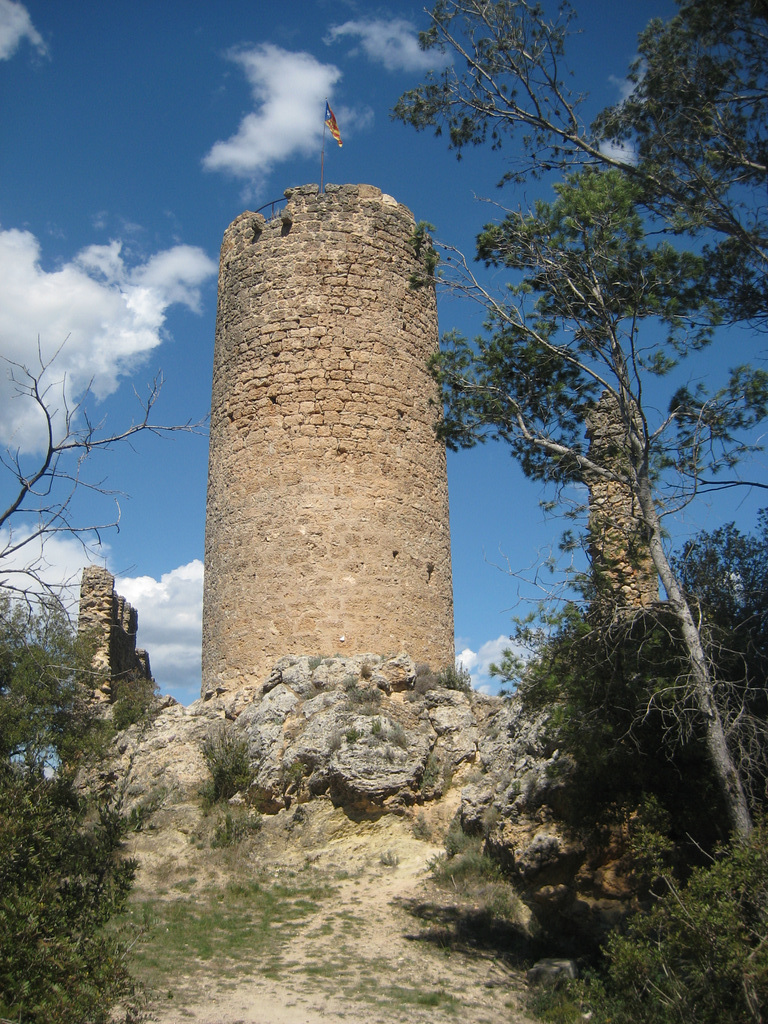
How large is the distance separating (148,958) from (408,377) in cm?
831

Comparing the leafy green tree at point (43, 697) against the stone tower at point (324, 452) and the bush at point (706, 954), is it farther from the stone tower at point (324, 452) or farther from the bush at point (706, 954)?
the bush at point (706, 954)

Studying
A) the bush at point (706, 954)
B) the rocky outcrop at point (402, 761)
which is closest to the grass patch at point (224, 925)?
the rocky outcrop at point (402, 761)

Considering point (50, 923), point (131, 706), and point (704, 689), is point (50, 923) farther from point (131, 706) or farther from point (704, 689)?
point (131, 706)

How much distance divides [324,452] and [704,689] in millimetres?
6685

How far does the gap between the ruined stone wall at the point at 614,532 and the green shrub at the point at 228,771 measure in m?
4.86

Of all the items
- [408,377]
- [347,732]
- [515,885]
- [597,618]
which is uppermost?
[408,377]

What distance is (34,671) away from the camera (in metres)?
10.7

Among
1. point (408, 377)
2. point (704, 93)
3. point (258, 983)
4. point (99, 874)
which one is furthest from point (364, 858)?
point (704, 93)

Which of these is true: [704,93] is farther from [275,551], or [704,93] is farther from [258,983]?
[258,983]

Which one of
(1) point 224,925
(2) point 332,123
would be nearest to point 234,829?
(1) point 224,925

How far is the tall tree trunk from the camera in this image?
5.66 meters

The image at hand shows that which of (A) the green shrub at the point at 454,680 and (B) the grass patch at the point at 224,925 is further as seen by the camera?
(A) the green shrub at the point at 454,680

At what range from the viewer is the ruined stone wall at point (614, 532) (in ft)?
23.0

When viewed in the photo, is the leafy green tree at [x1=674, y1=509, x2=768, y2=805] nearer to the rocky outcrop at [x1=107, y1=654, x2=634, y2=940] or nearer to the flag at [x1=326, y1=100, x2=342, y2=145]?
the rocky outcrop at [x1=107, y1=654, x2=634, y2=940]
